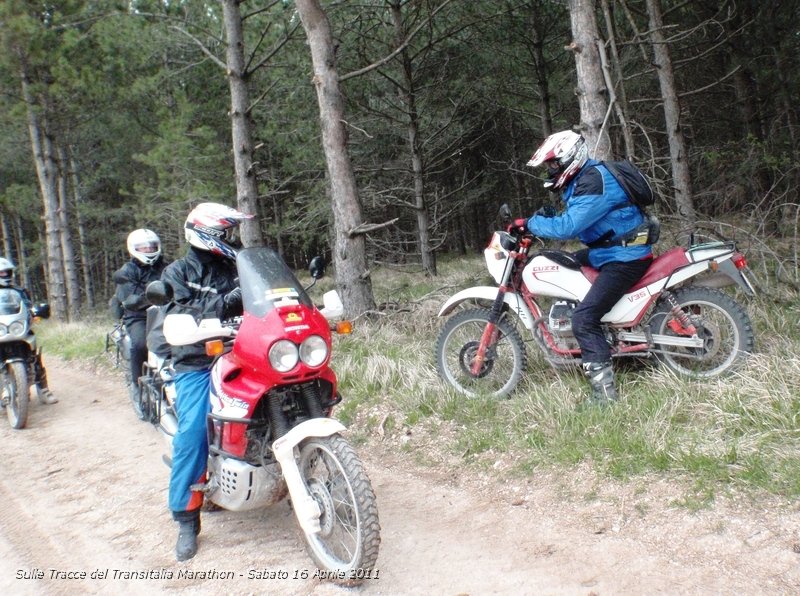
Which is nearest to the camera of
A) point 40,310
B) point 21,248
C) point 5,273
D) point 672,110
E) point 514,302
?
point 514,302

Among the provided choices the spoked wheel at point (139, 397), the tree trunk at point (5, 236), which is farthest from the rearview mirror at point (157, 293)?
the tree trunk at point (5, 236)

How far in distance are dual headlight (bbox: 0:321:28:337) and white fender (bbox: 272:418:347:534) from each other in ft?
18.0

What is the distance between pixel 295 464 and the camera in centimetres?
317

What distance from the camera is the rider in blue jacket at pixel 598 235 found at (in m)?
4.62

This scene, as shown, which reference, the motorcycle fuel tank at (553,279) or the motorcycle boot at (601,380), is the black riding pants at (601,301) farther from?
the motorcycle fuel tank at (553,279)

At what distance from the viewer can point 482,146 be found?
64.6 ft

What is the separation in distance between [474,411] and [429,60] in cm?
1050

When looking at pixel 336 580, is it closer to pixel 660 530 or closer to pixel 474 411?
pixel 660 530

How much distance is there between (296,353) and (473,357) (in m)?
2.77

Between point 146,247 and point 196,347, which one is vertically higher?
point 146,247

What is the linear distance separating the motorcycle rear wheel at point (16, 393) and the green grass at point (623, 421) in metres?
3.53

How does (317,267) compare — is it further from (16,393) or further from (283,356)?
(16,393)

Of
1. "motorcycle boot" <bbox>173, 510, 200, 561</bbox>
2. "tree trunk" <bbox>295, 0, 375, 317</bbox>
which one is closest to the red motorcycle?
"motorcycle boot" <bbox>173, 510, 200, 561</bbox>

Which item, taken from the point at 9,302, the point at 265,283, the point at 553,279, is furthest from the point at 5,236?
the point at 265,283
